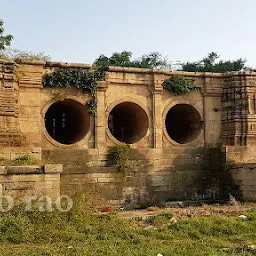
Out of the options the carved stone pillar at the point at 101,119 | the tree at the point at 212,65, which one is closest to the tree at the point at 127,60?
the tree at the point at 212,65

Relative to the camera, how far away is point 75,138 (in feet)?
47.9

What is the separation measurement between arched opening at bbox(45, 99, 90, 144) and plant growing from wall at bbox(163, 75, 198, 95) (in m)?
2.93

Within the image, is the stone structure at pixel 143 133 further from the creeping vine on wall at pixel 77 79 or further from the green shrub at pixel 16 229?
the green shrub at pixel 16 229

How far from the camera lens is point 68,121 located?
1620 cm

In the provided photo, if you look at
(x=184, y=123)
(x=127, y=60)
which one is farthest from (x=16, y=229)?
(x=127, y=60)

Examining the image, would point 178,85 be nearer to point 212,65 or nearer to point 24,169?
point 24,169

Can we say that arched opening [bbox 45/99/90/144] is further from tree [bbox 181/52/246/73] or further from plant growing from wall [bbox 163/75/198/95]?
tree [bbox 181/52/246/73]

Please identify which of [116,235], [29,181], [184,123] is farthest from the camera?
[184,123]

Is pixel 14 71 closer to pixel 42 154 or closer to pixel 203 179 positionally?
pixel 42 154

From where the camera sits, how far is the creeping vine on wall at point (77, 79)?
12961 millimetres

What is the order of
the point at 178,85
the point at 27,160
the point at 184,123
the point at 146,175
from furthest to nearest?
the point at 184,123, the point at 178,85, the point at 146,175, the point at 27,160

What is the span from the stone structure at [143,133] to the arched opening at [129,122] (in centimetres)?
4

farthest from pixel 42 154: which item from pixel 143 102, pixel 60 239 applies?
pixel 60 239

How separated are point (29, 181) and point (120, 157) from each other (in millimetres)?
3879
